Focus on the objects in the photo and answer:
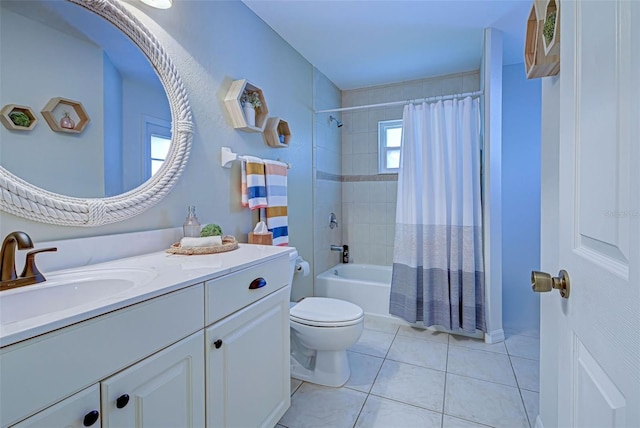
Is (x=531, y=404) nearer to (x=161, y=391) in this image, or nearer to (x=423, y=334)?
(x=423, y=334)

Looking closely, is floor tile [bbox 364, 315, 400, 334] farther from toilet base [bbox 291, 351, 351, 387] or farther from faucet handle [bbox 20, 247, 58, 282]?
faucet handle [bbox 20, 247, 58, 282]

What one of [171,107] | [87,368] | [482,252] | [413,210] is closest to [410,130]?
[413,210]

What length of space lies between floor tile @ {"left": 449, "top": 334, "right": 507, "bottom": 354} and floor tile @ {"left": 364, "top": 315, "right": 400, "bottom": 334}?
45 cm

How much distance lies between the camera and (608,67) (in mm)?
485

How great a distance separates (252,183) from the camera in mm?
1797

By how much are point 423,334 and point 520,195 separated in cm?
148

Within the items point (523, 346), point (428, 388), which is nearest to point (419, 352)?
point (428, 388)

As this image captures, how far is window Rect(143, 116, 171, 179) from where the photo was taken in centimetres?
130

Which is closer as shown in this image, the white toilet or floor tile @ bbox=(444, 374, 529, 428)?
floor tile @ bbox=(444, 374, 529, 428)

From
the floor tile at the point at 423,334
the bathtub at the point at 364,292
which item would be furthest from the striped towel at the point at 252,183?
the floor tile at the point at 423,334

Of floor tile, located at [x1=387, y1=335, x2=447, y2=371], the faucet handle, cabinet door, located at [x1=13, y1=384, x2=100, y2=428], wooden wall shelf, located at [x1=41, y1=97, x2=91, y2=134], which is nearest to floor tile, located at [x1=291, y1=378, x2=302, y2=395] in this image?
floor tile, located at [x1=387, y1=335, x2=447, y2=371]

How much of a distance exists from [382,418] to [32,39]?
81.9 inches

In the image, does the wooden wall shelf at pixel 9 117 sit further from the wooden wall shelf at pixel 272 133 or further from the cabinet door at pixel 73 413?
the wooden wall shelf at pixel 272 133

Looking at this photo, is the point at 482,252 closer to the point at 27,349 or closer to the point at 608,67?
the point at 608,67
